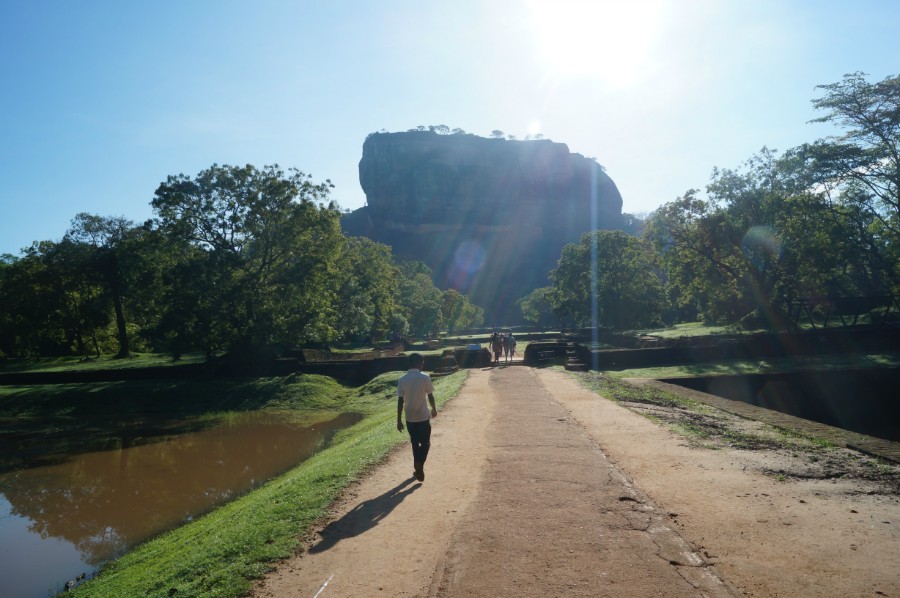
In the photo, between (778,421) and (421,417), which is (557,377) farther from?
(421,417)

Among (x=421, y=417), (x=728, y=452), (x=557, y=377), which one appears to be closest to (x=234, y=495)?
(x=421, y=417)

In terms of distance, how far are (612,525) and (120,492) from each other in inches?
455

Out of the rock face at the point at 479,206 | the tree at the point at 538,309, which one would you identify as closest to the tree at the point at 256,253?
the tree at the point at 538,309

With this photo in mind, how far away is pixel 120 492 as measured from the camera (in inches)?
498

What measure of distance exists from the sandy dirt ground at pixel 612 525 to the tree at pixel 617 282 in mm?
44636

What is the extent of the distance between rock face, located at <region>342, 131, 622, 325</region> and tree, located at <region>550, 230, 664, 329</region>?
102 meters

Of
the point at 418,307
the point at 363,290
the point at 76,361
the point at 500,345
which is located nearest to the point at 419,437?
the point at 500,345

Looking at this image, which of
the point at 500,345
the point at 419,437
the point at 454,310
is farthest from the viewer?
the point at 454,310

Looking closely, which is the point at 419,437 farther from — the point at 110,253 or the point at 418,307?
the point at 418,307

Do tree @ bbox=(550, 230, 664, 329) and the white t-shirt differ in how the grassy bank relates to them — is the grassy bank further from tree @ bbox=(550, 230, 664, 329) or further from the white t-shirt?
tree @ bbox=(550, 230, 664, 329)

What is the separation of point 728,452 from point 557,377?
498 inches

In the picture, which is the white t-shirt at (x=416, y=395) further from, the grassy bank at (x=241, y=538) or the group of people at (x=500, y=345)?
the group of people at (x=500, y=345)

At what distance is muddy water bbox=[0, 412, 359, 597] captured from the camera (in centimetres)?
892

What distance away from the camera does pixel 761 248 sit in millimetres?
38250
